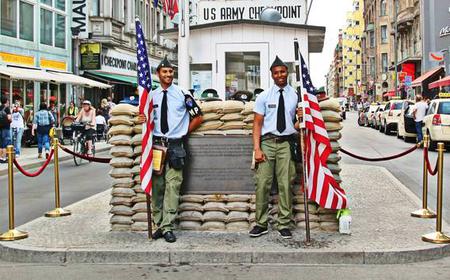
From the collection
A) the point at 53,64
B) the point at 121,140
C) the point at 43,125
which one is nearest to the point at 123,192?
the point at 121,140

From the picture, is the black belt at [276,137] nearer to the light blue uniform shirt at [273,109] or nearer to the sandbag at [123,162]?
the light blue uniform shirt at [273,109]

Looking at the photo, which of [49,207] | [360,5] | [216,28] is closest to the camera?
[49,207]

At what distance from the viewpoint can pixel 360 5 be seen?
147m

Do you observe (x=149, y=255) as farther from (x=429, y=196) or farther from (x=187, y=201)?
(x=429, y=196)

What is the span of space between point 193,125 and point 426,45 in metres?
43.2

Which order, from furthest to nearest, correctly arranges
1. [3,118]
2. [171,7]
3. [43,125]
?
[43,125] < [3,118] < [171,7]

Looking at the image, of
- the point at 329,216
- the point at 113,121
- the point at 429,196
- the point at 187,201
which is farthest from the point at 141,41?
the point at 429,196

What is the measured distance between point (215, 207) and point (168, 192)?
658mm

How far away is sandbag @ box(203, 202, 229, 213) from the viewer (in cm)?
733

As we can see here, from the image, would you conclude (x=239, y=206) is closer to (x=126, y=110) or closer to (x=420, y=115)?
(x=126, y=110)

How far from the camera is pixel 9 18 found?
24906mm

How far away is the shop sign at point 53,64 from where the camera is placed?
27719 mm

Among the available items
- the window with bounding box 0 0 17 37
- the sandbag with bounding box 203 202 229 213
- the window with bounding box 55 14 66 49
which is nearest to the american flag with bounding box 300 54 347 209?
the sandbag with bounding box 203 202 229 213

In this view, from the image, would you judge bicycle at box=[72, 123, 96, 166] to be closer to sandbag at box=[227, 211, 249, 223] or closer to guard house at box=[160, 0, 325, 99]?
guard house at box=[160, 0, 325, 99]
